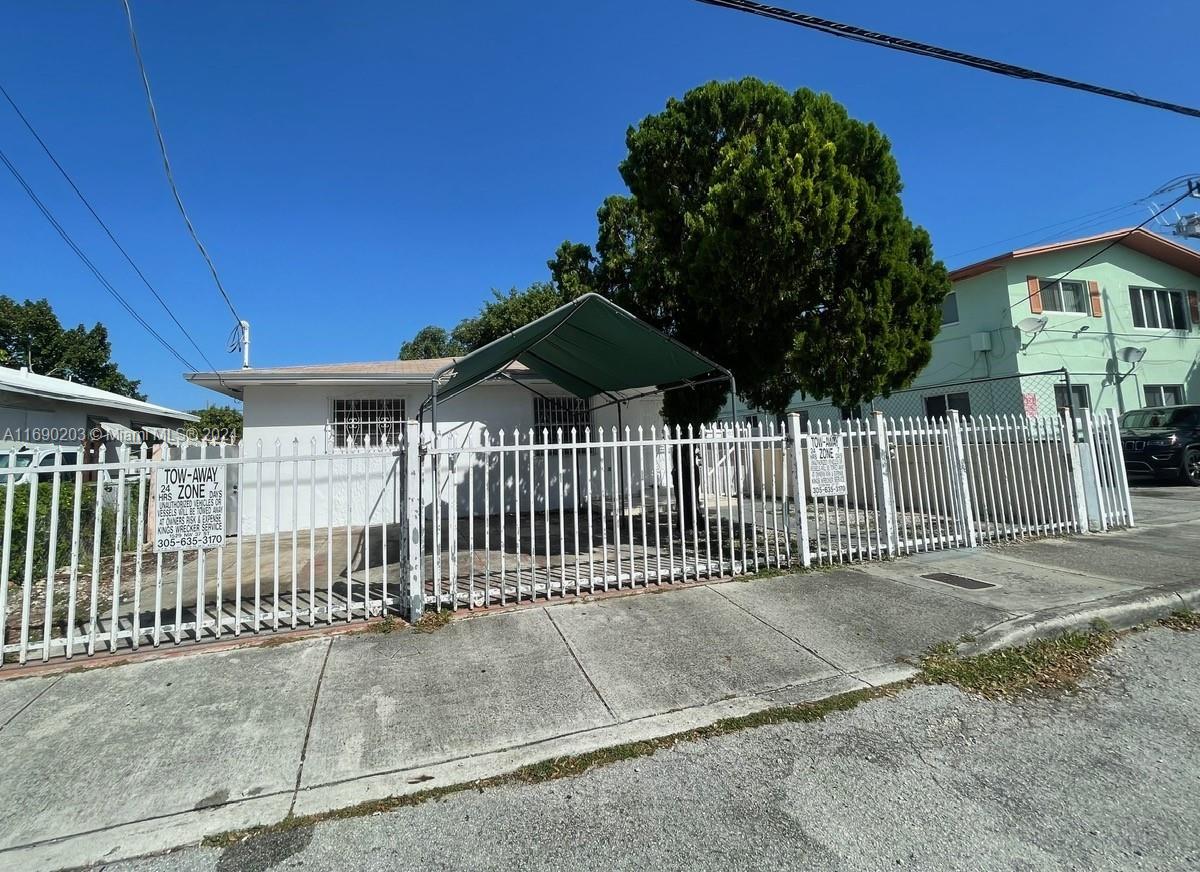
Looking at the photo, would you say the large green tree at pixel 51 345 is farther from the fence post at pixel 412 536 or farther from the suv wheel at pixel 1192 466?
the suv wheel at pixel 1192 466

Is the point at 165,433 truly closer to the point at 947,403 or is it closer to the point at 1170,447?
the point at 947,403

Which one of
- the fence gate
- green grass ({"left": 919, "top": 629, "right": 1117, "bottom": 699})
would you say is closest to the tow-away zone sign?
the fence gate

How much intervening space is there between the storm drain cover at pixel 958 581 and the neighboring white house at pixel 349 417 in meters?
4.86

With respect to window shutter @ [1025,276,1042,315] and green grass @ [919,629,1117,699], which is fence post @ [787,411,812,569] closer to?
green grass @ [919,629,1117,699]

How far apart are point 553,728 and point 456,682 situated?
0.89m

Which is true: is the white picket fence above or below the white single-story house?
below

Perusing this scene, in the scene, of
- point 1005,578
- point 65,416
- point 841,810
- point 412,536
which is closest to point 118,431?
point 65,416

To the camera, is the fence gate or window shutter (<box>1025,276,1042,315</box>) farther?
window shutter (<box>1025,276,1042,315</box>)

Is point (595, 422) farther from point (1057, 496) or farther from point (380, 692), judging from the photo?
point (380, 692)

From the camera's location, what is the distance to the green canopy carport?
5.71 metres

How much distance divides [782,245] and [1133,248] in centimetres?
1885

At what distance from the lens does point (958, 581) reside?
5.57 meters

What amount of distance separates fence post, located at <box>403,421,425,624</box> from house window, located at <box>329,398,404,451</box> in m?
5.65

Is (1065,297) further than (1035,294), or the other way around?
(1065,297)
